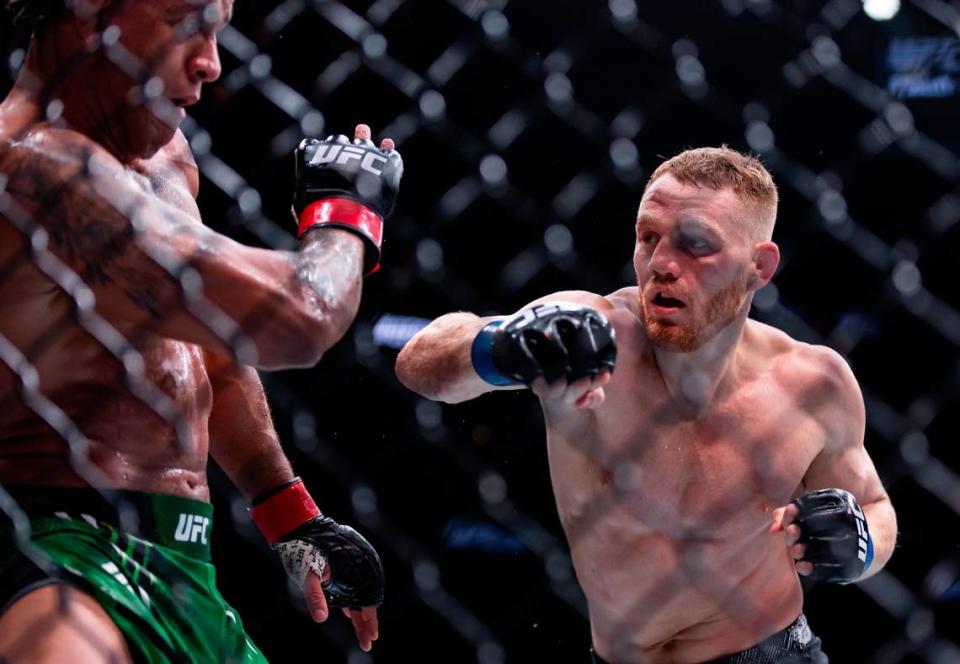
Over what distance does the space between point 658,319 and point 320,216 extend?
74 cm

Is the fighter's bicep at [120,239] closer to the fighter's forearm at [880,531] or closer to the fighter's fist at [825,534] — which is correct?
the fighter's fist at [825,534]

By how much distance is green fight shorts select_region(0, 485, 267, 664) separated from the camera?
1.24 meters

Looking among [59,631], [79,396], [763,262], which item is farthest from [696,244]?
[59,631]

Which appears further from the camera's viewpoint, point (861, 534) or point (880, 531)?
point (880, 531)

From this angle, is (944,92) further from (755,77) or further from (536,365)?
(536,365)

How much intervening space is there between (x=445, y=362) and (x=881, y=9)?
191cm

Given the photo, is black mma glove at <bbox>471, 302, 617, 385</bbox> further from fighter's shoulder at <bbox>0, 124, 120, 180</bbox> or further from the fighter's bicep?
fighter's shoulder at <bbox>0, 124, 120, 180</bbox>

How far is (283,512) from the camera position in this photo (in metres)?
1.66

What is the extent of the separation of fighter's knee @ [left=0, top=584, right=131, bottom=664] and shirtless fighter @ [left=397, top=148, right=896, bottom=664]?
0.80 meters

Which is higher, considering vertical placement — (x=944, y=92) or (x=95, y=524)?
(x=944, y=92)

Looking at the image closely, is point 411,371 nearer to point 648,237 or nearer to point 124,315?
point 648,237

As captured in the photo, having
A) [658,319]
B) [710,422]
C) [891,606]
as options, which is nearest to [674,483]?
[710,422]

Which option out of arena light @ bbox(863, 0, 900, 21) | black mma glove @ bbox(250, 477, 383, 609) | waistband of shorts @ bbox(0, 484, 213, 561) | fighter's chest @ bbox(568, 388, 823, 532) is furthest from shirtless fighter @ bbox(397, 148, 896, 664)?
arena light @ bbox(863, 0, 900, 21)

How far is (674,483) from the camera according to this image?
1.88m
